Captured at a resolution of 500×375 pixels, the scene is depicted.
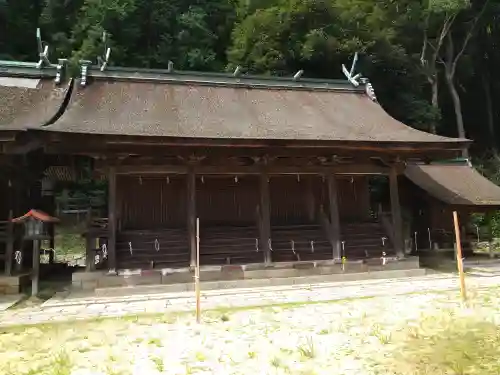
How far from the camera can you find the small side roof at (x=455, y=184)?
46.8ft

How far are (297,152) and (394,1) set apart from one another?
21.2 m

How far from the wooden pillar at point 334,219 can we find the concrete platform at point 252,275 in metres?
0.43

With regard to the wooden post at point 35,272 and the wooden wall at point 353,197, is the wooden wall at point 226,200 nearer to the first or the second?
the wooden wall at point 353,197

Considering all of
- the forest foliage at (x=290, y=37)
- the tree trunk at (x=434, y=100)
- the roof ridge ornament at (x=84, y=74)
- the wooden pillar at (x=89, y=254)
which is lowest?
the wooden pillar at (x=89, y=254)

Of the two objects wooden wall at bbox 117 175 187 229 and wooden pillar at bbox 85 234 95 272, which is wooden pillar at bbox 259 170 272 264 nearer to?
wooden wall at bbox 117 175 187 229

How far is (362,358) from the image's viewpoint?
4.72 metres

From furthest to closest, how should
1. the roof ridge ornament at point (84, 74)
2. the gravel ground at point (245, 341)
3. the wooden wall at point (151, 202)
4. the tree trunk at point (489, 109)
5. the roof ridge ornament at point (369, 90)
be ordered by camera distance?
1. the tree trunk at point (489, 109)
2. the roof ridge ornament at point (369, 90)
3. the roof ridge ornament at point (84, 74)
4. the wooden wall at point (151, 202)
5. the gravel ground at point (245, 341)

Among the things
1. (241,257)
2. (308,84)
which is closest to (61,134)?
(241,257)

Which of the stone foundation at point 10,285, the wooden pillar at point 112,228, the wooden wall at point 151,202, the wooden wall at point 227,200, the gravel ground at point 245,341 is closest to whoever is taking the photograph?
the gravel ground at point 245,341

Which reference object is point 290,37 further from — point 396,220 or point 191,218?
point 191,218

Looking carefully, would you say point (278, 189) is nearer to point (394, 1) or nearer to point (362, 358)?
point (362, 358)

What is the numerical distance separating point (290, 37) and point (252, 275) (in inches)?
710

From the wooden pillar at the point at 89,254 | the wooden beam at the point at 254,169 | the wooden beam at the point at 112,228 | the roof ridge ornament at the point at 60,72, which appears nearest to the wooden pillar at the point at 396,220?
the wooden beam at the point at 254,169

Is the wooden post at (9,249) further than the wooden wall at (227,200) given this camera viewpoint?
No
